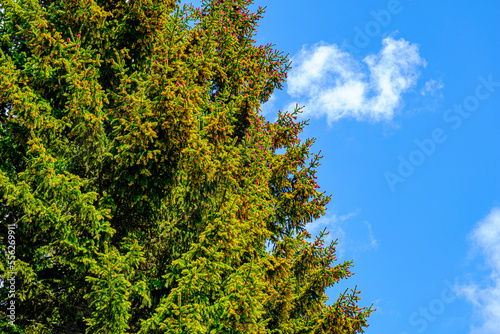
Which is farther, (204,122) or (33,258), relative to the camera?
(204,122)

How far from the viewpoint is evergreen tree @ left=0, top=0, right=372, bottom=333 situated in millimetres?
8477

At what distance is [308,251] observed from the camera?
567 inches

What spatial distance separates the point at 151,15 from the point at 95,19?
3.92 ft

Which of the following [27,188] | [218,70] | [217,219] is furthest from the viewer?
[218,70]

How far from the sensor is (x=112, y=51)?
10492 mm

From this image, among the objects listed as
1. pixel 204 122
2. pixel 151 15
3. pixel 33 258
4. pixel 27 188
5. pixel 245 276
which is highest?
pixel 151 15

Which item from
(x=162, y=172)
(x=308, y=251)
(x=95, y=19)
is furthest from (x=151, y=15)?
(x=308, y=251)

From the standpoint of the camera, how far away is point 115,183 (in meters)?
9.61

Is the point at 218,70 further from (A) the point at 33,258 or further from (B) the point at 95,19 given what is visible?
(A) the point at 33,258

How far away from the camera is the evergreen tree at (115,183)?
8477mm

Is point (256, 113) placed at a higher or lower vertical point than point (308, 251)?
higher

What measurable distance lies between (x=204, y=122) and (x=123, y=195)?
7.72 feet

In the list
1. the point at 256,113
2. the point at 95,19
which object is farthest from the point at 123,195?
the point at 256,113

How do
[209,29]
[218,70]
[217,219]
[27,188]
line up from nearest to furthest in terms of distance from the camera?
1. [27,188]
2. [217,219]
3. [209,29]
4. [218,70]
